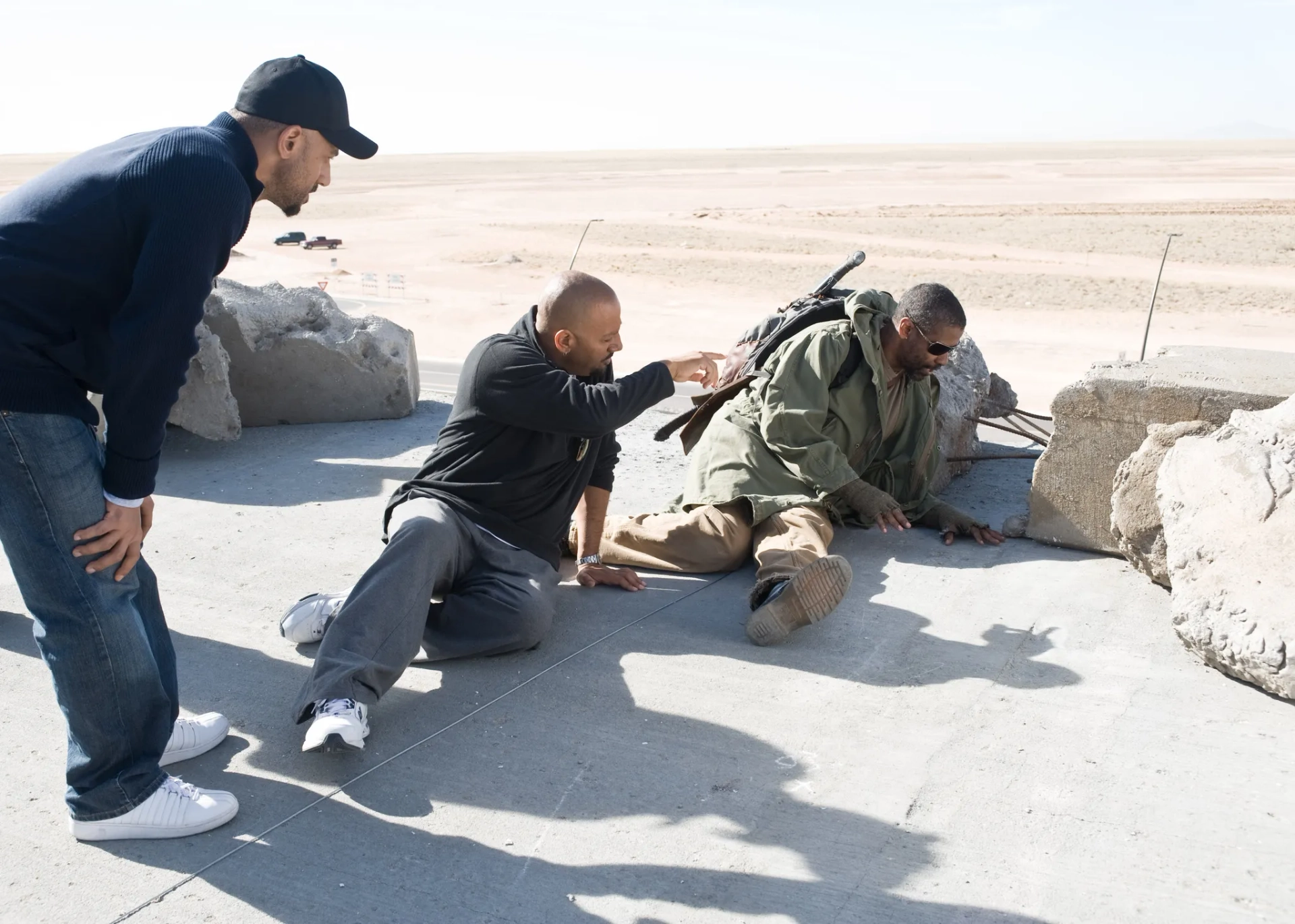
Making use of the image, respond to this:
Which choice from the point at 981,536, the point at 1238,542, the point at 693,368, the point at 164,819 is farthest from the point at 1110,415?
the point at 164,819

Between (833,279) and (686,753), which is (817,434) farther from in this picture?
(686,753)

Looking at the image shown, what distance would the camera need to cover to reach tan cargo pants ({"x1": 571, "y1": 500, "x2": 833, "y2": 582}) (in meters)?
4.55

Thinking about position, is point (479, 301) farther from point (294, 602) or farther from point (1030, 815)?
point (1030, 815)

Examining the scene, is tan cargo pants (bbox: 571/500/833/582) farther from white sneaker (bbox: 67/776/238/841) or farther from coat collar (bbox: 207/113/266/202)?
coat collar (bbox: 207/113/266/202)

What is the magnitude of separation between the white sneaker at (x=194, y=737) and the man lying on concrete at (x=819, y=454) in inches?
63.9

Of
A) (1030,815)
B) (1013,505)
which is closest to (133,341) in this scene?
(1030,815)

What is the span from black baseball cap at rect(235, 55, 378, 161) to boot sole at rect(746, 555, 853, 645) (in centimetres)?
192

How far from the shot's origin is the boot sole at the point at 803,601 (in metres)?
3.82

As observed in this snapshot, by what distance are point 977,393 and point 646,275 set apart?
1408 centimetres

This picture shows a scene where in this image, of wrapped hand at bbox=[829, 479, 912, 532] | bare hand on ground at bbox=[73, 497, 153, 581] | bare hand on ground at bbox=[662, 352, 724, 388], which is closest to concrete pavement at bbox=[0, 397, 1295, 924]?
wrapped hand at bbox=[829, 479, 912, 532]

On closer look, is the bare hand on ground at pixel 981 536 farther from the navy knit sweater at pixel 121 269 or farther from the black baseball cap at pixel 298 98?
the navy knit sweater at pixel 121 269

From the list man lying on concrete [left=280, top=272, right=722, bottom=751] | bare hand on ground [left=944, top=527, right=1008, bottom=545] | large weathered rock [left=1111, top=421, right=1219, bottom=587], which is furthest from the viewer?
bare hand on ground [left=944, top=527, right=1008, bottom=545]

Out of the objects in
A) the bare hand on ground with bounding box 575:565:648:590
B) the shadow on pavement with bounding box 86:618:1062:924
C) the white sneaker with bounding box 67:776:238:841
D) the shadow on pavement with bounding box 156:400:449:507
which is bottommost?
the shadow on pavement with bounding box 86:618:1062:924

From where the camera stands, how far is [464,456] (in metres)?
3.84
